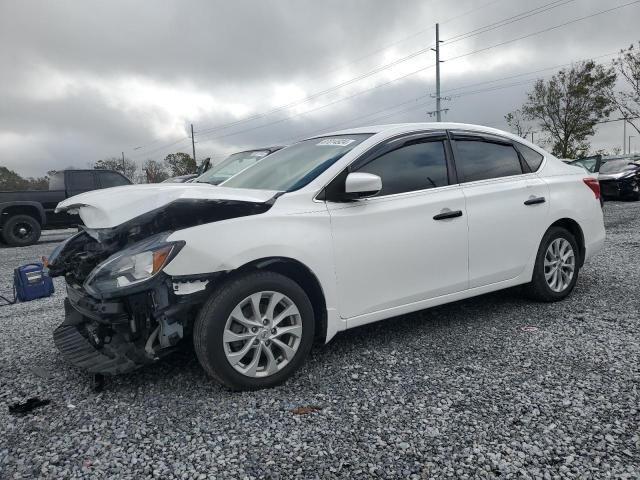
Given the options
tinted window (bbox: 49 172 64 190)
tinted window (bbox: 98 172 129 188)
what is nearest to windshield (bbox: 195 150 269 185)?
tinted window (bbox: 98 172 129 188)

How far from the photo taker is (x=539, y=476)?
2004 mm

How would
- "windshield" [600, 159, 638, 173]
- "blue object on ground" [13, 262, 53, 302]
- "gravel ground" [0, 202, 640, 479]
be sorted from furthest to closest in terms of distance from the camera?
"windshield" [600, 159, 638, 173]
"blue object on ground" [13, 262, 53, 302]
"gravel ground" [0, 202, 640, 479]

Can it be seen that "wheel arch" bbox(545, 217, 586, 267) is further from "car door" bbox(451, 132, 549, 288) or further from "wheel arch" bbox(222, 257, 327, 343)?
"wheel arch" bbox(222, 257, 327, 343)

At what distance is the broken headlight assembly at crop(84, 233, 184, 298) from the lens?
2604 mm

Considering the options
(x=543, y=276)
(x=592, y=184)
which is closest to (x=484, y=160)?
(x=543, y=276)

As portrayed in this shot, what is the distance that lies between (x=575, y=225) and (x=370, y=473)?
11.5 feet

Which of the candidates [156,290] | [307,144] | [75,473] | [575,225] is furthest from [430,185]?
[75,473]

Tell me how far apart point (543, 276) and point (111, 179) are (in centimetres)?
1214

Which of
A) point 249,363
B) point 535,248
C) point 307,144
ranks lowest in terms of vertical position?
point 249,363

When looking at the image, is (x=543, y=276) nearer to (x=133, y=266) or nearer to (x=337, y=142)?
(x=337, y=142)

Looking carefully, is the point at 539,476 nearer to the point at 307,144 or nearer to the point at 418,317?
the point at 418,317

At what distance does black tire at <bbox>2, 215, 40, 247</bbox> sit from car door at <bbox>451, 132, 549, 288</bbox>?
459 inches

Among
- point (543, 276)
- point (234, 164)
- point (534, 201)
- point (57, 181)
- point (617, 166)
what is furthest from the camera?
point (617, 166)

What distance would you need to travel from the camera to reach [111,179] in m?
13.3
